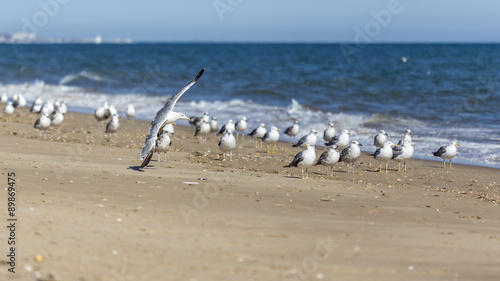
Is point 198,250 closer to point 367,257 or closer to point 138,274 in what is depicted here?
point 138,274

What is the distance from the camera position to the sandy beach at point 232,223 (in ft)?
19.8

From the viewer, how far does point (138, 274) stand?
5.70 metres

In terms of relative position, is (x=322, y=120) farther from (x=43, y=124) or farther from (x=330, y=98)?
(x=43, y=124)

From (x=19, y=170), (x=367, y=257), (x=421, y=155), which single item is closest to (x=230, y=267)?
(x=367, y=257)

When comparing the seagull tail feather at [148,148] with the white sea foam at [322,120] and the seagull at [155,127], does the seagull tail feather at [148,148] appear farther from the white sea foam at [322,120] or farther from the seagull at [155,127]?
the white sea foam at [322,120]

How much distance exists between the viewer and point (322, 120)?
2394cm

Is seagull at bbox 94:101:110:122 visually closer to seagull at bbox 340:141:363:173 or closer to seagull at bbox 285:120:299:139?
seagull at bbox 285:120:299:139

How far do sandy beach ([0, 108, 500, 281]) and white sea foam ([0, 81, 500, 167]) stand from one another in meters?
4.55

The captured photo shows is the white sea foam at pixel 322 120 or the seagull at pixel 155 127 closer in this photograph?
the seagull at pixel 155 127

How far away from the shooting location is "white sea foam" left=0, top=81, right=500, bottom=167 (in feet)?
57.3

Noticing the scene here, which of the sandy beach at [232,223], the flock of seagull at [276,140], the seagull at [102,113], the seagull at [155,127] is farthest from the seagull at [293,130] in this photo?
the seagull at [155,127]

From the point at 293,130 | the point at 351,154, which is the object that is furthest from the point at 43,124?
the point at 351,154

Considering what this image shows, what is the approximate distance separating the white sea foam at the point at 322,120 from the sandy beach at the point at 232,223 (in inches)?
179

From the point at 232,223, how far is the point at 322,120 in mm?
16743
